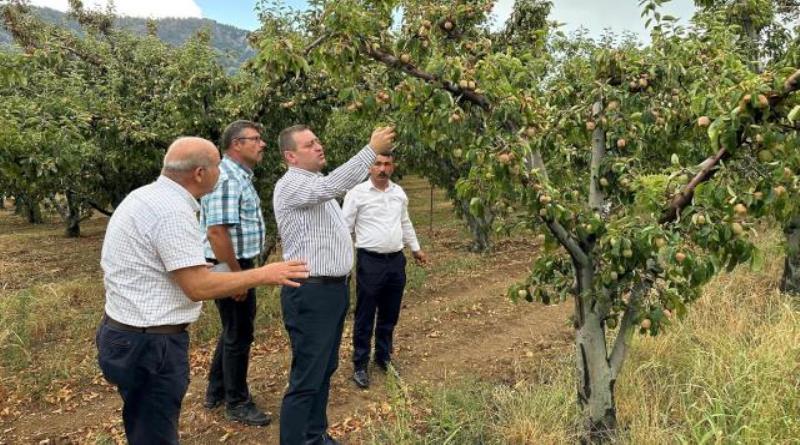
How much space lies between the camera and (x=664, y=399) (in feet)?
12.7

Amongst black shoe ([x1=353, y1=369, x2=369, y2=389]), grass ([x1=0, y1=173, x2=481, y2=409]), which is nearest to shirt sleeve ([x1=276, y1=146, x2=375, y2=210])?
black shoe ([x1=353, y1=369, x2=369, y2=389])

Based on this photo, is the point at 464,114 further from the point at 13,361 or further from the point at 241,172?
the point at 13,361

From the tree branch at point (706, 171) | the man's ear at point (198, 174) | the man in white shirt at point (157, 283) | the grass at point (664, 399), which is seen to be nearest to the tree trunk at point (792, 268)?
the grass at point (664, 399)

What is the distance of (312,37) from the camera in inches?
127

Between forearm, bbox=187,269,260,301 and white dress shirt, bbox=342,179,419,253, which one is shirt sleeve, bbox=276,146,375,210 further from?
white dress shirt, bbox=342,179,419,253

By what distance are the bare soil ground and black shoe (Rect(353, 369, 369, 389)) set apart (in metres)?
0.06

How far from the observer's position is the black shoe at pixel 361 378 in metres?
4.66

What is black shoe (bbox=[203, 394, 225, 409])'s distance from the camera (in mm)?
4324

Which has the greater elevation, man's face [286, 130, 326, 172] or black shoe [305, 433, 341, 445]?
man's face [286, 130, 326, 172]

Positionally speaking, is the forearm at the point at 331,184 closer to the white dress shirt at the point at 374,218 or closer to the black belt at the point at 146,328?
the black belt at the point at 146,328

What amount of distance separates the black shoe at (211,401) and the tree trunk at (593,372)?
264 cm

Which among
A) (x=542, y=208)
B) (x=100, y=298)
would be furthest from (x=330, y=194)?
(x=100, y=298)

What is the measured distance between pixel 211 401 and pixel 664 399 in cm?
323

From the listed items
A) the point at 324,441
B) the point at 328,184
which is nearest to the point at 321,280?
the point at 328,184
